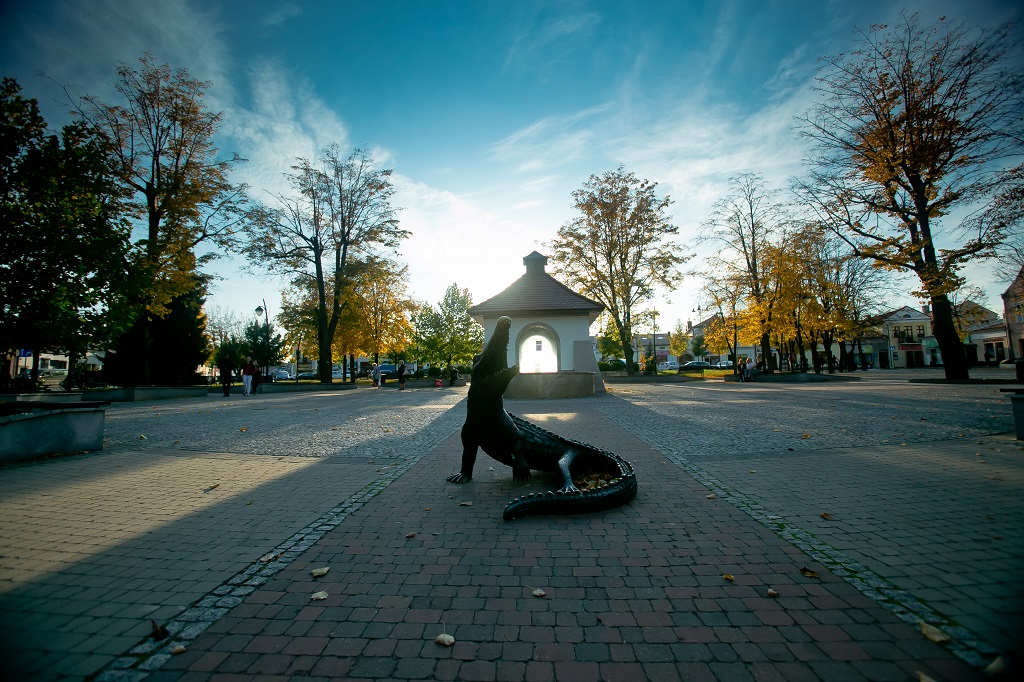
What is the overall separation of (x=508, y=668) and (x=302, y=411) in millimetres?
13641

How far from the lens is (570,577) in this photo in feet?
9.35

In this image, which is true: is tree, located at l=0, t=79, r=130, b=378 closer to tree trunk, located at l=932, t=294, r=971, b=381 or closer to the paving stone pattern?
the paving stone pattern

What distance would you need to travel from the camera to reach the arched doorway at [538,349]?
23.5m

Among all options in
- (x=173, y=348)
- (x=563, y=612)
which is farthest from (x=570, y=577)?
(x=173, y=348)

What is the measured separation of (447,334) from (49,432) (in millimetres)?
39203

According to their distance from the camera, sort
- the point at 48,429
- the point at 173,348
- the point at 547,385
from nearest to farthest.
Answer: the point at 48,429 < the point at 547,385 < the point at 173,348

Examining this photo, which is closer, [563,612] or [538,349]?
[563,612]

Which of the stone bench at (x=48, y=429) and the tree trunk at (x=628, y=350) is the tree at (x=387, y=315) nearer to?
the tree trunk at (x=628, y=350)

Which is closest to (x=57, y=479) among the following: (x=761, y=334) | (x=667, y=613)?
(x=667, y=613)

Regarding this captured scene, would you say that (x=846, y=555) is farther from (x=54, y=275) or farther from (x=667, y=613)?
(x=54, y=275)

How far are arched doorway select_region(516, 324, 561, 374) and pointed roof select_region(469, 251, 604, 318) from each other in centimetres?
116

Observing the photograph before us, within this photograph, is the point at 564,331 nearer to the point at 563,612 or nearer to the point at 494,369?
the point at 494,369

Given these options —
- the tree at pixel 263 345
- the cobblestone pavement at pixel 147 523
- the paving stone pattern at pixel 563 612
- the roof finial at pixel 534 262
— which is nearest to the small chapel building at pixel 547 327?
the roof finial at pixel 534 262

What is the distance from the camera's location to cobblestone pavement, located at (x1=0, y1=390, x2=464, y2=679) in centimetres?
235
